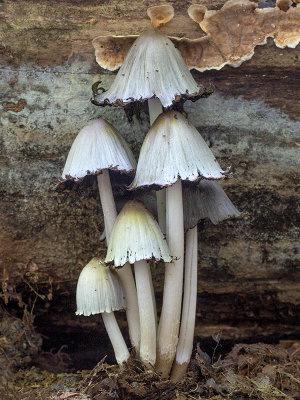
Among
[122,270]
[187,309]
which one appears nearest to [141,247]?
[122,270]

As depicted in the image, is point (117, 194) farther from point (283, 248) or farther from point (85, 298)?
point (283, 248)

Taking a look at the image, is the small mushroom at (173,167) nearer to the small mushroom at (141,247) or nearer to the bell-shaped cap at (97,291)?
the small mushroom at (141,247)

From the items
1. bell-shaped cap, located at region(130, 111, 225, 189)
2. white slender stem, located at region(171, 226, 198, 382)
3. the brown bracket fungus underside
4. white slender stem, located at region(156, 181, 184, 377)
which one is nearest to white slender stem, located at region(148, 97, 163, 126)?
bell-shaped cap, located at region(130, 111, 225, 189)

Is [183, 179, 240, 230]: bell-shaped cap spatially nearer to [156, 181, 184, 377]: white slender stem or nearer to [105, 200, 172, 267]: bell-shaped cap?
[156, 181, 184, 377]: white slender stem

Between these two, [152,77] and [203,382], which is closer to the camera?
[152,77]

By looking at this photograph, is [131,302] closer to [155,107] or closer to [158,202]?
[158,202]

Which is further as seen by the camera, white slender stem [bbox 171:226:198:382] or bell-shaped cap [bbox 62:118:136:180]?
white slender stem [bbox 171:226:198:382]

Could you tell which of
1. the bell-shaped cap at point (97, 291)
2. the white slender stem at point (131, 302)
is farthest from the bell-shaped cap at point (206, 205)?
the bell-shaped cap at point (97, 291)

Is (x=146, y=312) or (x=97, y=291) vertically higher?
(x=97, y=291)
